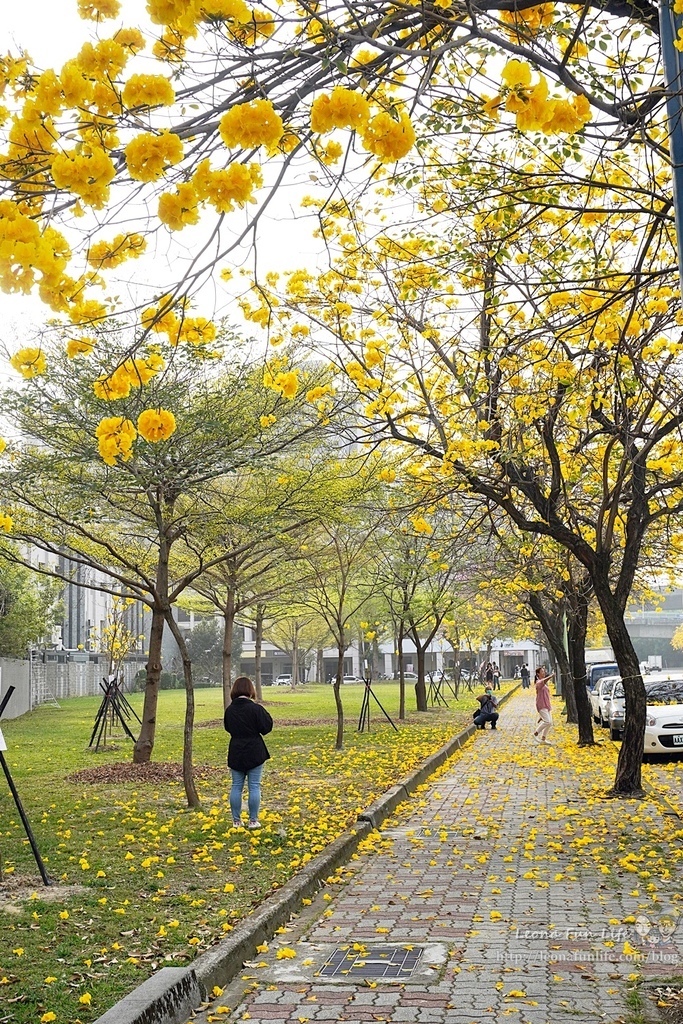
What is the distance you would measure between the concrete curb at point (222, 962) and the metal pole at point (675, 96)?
4.01 metres

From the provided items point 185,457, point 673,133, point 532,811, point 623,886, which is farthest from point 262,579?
point 673,133

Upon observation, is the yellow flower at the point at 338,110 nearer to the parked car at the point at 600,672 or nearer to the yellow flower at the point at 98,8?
the yellow flower at the point at 98,8

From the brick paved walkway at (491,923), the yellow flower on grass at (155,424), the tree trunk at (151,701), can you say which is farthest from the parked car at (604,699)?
the yellow flower on grass at (155,424)

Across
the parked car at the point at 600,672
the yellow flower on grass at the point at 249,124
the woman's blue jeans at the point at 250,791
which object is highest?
the yellow flower on grass at the point at 249,124

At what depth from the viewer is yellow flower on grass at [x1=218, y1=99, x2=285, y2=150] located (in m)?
3.34

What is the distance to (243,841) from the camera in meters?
9.58

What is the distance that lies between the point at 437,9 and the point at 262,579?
21.5 meters

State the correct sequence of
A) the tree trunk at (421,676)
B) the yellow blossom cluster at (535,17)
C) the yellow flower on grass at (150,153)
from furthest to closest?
1. the tree trunk at (421,676)
2. the yellow blossom cluster at (535,17)
3. the yellow flower on grass at (150,153)

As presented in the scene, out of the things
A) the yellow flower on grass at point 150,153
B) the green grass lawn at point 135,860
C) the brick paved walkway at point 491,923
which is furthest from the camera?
the green grass lawn at point 135,860

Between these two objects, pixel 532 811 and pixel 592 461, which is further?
pixel 592 461

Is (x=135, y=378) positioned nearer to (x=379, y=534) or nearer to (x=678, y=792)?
(x=678, y=792)

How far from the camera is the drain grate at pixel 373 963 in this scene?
5.72 meters

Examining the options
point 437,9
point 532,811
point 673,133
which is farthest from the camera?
point 532,811

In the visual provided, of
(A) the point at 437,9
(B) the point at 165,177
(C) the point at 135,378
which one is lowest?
(C) the point at 135,378
